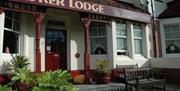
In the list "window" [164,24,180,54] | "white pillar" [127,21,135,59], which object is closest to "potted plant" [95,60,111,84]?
"white pillar" [127,21,135,59]

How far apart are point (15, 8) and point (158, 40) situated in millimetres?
9789

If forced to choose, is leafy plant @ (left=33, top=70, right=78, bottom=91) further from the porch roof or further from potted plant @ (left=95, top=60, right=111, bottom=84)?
the porch roof

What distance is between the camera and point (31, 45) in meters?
12.1

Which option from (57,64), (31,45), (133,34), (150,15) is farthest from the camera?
(150,15)

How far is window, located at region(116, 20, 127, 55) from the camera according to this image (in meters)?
14.4

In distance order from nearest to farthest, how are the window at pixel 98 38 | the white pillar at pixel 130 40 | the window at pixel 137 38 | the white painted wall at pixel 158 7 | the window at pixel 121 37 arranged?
the window at pixel 98 38 → the window at pixel 121 37 → the white pillar at pixel 130 40 → the window at pixel 137 38 → the white painted wall at pixel 158 7

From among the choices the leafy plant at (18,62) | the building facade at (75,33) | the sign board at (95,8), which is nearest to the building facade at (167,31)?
the building facade at (75,33)

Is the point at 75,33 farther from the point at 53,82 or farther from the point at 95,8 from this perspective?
the point at 53,82

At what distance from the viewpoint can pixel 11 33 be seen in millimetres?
11117

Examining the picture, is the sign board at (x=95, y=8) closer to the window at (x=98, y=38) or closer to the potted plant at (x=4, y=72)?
the window at (x=98, y=38)

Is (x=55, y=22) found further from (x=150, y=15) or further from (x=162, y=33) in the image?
(x=162, y=33)

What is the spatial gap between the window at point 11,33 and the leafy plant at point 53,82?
6.05 metres

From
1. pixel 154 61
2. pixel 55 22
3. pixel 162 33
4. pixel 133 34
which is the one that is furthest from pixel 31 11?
pixel 162 33

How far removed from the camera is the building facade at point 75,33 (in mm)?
10945
